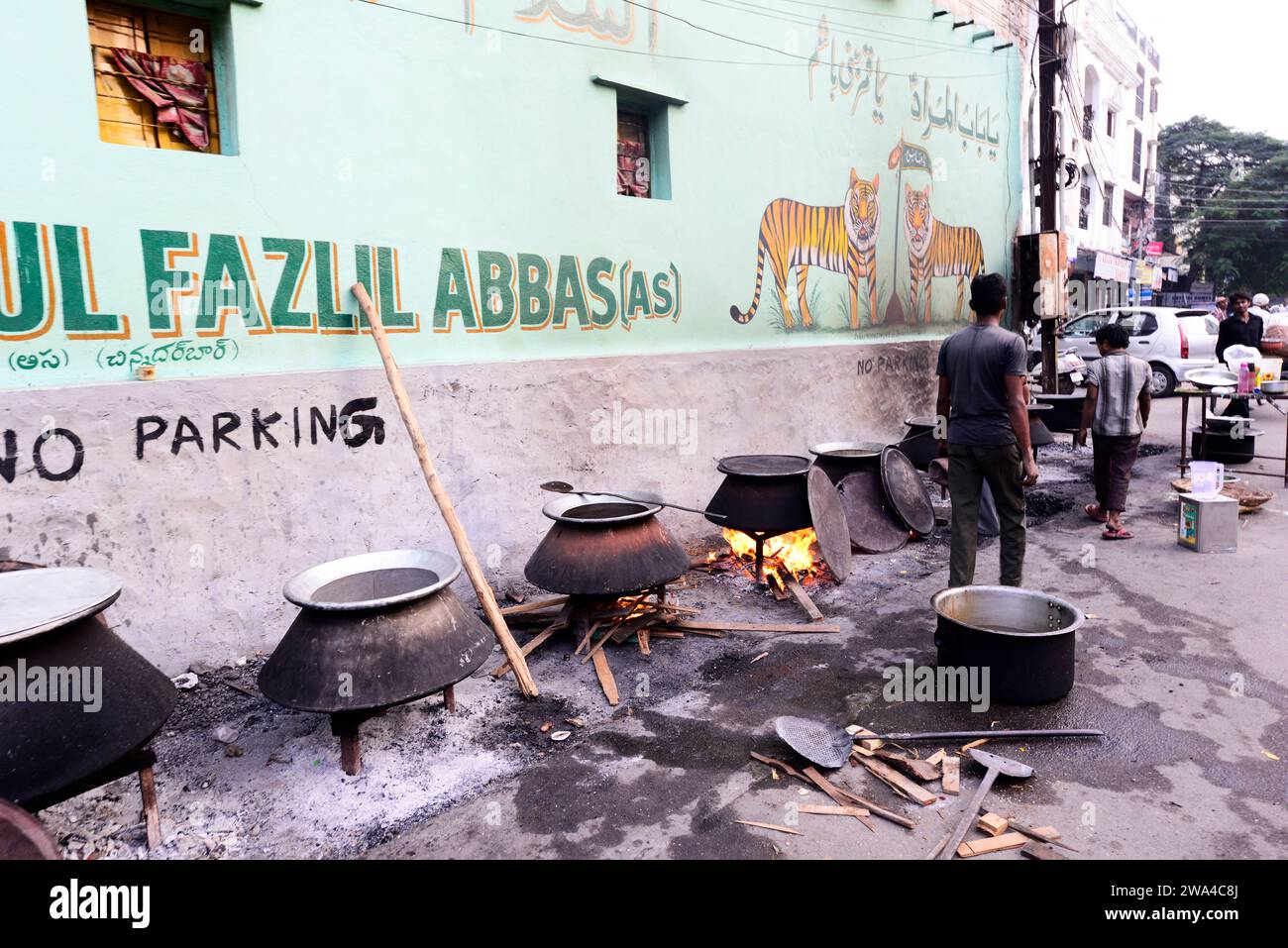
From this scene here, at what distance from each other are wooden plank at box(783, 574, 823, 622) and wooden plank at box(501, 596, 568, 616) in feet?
6.01

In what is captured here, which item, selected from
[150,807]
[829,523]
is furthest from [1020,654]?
[150,807]

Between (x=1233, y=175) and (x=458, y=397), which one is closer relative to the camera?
(x=458, y=397)

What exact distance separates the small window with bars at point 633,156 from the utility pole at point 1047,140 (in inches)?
340

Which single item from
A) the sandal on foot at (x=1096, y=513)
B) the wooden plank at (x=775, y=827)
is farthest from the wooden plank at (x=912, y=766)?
the sandal on foot at (x=1096, y=513)

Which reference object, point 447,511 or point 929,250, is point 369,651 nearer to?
point 447,511

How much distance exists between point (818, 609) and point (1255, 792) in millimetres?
2970

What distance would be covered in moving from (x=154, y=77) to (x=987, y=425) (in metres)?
5.74

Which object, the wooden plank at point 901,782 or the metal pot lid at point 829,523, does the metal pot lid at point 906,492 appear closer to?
the metal pot lid at point 829,523

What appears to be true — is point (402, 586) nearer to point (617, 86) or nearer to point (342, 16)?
point (342, 16)

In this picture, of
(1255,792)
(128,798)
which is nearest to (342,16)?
(128,798)

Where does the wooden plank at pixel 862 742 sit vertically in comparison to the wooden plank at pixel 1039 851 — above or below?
above

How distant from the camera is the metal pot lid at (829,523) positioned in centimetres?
619

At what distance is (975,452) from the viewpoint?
538cm

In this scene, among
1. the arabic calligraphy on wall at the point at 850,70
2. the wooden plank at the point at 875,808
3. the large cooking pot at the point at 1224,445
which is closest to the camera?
the wooden plank at the point at 875,808
